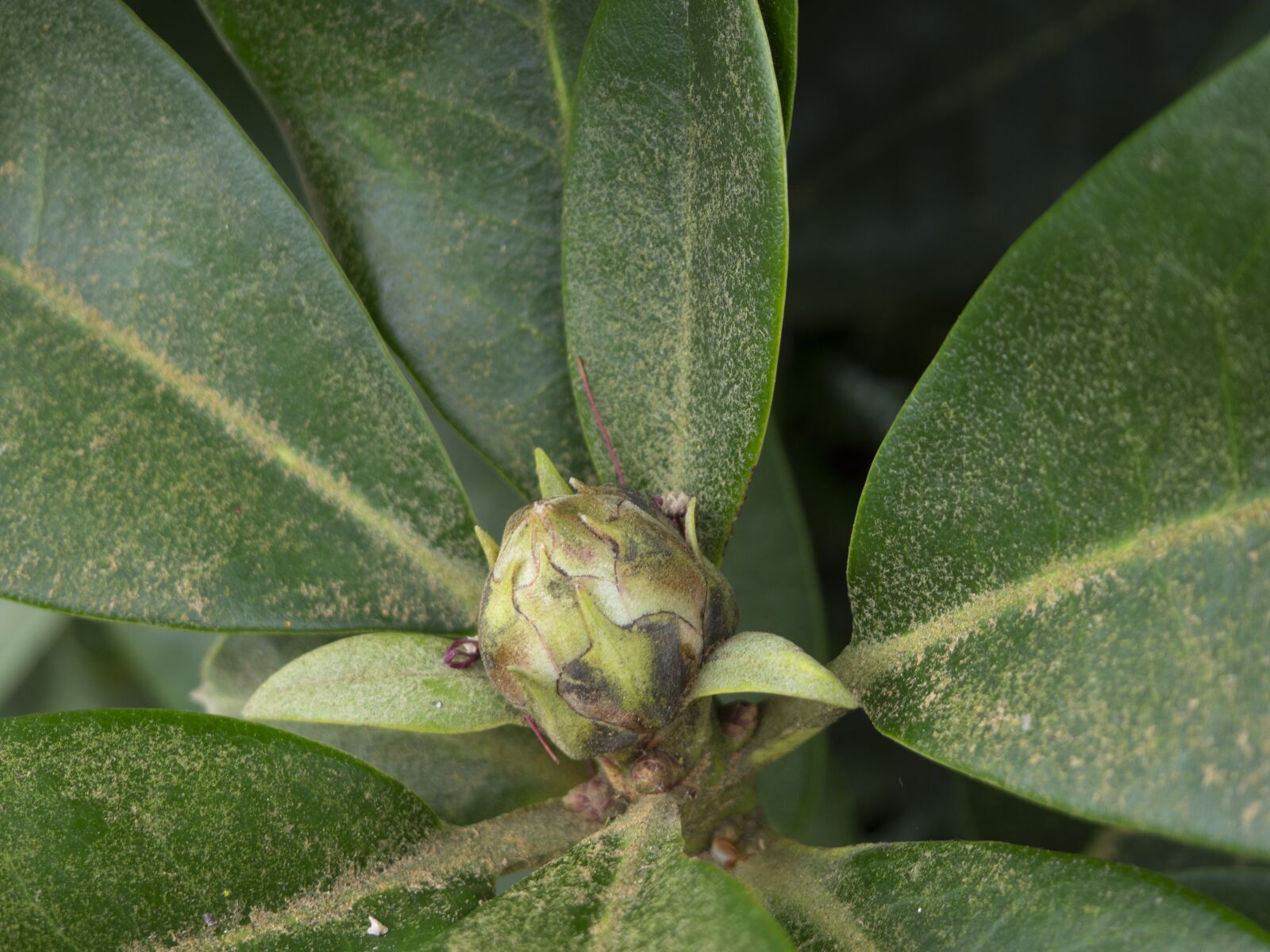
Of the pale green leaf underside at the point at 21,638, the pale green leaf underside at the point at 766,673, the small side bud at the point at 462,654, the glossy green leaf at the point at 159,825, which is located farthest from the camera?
the pale green leaf underside at the point at 21,638

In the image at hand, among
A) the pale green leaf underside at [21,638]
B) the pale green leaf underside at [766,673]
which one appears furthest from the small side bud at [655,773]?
the pale green leaf underside at [21,638]

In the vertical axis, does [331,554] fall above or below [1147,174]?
below

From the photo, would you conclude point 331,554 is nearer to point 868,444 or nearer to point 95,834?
point 95,834

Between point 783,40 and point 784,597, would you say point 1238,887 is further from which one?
point 783,40

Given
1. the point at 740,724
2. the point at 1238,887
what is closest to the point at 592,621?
the point at 740,724

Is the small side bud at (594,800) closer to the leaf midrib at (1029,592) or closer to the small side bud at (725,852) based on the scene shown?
the small side bud at (725,852)

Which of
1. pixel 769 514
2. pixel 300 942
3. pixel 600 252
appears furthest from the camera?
pixel 769 514

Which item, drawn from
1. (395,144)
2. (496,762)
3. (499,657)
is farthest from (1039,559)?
(395,144)
